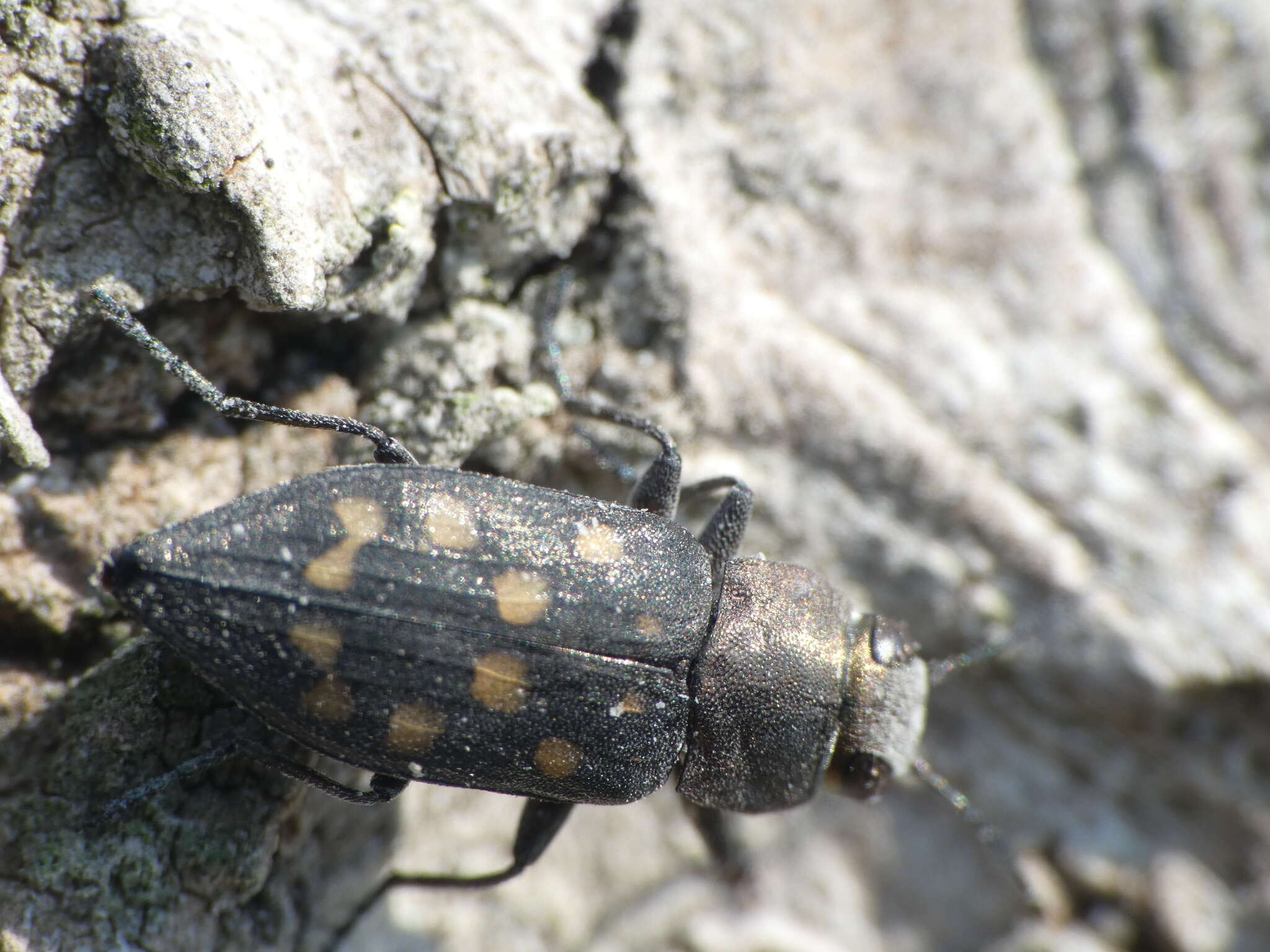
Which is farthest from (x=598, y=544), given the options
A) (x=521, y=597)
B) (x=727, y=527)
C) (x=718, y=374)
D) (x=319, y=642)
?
(x=718, y=374)

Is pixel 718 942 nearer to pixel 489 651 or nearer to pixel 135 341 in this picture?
pixel 489 651

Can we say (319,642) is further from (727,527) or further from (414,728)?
(727,527)

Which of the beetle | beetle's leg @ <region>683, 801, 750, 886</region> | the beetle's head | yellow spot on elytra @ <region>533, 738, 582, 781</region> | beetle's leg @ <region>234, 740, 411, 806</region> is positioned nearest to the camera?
the beetle

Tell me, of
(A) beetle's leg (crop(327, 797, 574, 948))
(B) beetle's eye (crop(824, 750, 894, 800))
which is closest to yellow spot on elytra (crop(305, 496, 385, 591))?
(A) beetle's leg (crop(327, 797, 574, 948))

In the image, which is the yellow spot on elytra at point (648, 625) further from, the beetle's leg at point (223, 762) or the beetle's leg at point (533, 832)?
the beetle's leg at point (223, 762)

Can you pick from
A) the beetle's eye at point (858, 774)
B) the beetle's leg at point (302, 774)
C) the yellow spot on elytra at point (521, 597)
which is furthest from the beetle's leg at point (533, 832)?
the beetle's eye at point (858, 774)

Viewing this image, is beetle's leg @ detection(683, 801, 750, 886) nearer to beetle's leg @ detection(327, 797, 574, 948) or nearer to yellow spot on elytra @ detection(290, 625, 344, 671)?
beetle's leg @ detection(327, 797, 574, 948)
